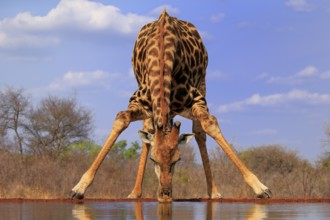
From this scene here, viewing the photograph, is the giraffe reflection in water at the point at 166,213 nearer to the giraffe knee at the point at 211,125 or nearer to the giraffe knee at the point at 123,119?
the giraffe knee at the point at 211,125

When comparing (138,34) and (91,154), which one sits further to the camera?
(91,154)

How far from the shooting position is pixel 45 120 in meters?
41.1

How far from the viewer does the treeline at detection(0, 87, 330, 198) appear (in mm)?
27062

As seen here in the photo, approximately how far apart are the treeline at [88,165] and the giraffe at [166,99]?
10621 millimetres

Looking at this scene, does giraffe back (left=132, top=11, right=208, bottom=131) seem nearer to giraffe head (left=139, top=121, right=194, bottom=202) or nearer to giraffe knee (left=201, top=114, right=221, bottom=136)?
giraffe head (left=139, top=121, right=194, bottom=202)

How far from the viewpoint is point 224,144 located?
13.3 m

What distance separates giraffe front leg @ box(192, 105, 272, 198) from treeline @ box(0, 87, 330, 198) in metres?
11.7

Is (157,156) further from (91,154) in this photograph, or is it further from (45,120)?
(45,120)

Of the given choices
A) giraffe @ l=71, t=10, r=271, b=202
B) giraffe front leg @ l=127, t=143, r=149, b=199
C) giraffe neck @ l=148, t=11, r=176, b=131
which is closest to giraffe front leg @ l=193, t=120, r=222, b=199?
giraffe @ l=71, t=10, r=271, b=202

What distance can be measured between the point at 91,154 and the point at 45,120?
809cm

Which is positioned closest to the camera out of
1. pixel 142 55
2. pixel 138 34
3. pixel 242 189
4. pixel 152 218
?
pixel 152 218

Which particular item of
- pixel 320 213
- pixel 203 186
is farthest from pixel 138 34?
pixel 203 186

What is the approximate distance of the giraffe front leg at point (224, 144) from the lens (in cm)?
1256

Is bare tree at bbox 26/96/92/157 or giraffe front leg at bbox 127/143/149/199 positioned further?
bare tree at bbox 26/96/92/157
